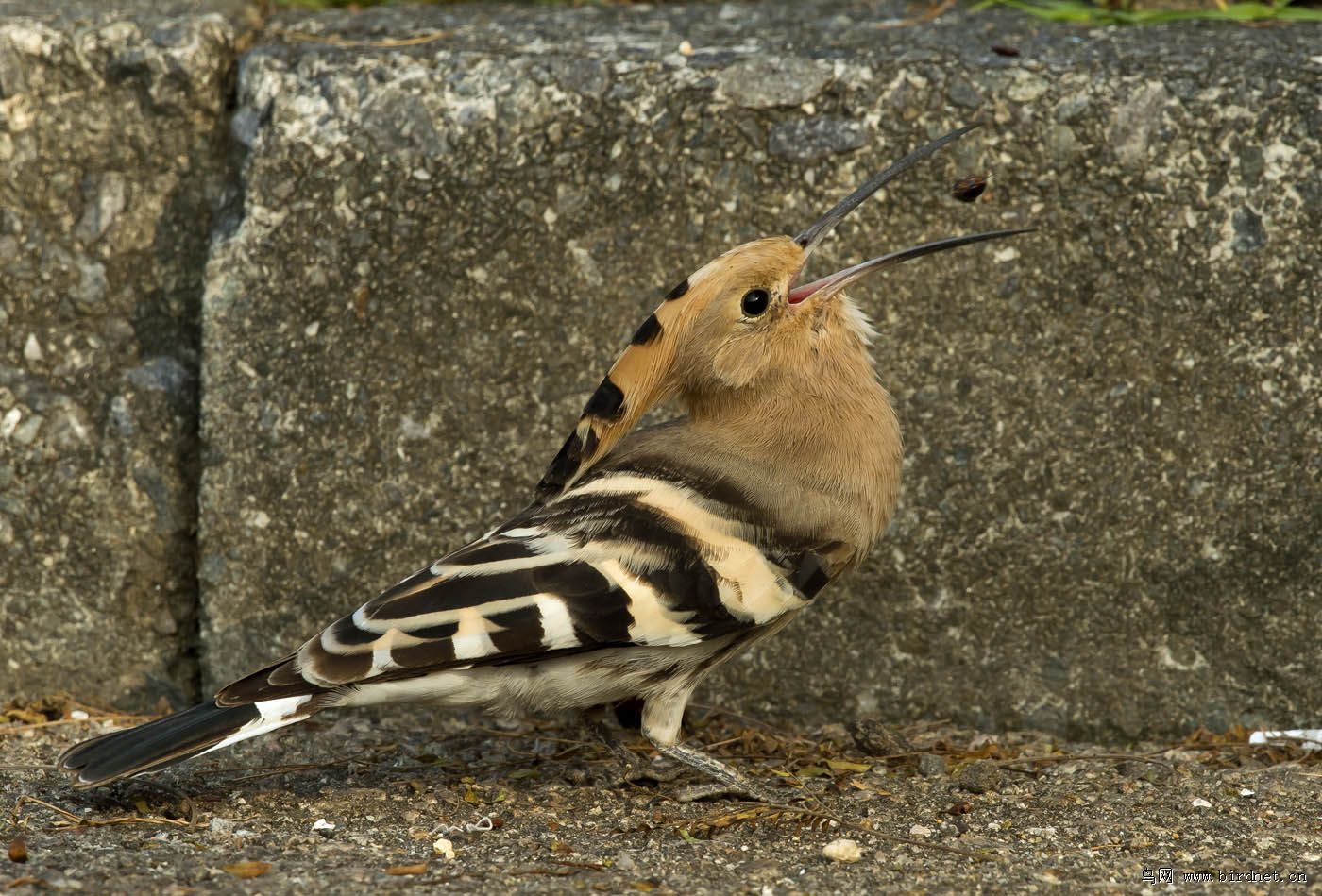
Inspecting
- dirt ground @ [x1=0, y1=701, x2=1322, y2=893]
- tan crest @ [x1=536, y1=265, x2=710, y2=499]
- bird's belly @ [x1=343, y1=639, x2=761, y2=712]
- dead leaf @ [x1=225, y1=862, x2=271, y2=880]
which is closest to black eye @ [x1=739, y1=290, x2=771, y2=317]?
tan crest @ [x1=536, y1=265, x2=710, y2=499]

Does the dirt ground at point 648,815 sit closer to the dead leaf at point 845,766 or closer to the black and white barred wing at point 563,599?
the dead leaf at point 845,766

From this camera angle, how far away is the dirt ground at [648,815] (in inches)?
108

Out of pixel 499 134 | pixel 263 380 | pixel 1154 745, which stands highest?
pixel 499 134

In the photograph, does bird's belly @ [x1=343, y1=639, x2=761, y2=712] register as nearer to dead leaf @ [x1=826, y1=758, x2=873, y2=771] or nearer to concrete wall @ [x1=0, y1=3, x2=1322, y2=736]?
dead leaf @ [x1=826, y1=758, x2=873, y2=771]

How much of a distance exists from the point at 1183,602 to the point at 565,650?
1446 mm

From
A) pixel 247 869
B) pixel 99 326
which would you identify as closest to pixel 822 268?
pixel 99 326

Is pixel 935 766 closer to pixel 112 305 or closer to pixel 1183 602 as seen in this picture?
pixel 1183 602

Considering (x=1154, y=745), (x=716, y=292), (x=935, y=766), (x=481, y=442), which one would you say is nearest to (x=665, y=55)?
(x=716, y=292)

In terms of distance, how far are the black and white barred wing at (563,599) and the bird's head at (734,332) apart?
0.62ft

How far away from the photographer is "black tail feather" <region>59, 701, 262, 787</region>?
114 inches

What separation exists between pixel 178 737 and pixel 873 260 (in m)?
1.70

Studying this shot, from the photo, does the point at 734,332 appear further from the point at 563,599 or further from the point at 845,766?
the point at 845,766

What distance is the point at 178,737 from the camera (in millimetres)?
2930

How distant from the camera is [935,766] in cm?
335
